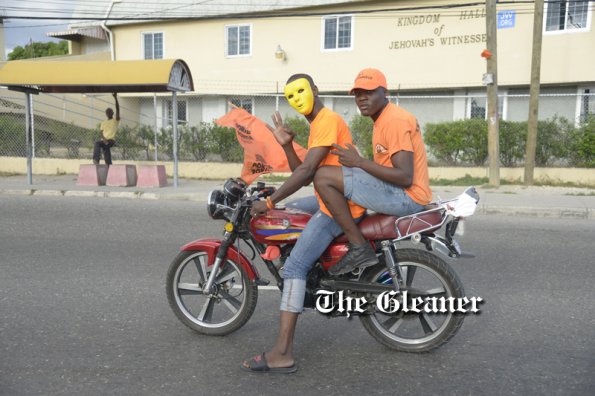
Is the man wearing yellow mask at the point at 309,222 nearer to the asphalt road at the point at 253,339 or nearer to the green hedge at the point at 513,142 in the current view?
the asphalt road at the point at 253,339

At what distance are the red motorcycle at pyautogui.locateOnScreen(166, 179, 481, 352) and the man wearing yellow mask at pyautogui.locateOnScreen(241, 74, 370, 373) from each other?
153mm

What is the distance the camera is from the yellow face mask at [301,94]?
146 inches

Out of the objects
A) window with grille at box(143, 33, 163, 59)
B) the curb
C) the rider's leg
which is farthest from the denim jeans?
the rider's leg

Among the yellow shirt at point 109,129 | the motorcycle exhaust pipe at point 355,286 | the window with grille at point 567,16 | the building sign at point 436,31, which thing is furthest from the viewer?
the building sign at point 436,31

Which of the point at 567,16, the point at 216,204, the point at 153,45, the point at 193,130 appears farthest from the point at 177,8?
the point at 216,204

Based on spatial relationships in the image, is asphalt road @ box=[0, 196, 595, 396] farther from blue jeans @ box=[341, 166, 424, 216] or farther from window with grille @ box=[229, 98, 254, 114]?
window with grille @ box=[229, 98, 254, 114]

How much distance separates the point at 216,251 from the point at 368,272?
3.63ft

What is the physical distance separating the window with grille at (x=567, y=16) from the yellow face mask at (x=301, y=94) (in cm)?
1818

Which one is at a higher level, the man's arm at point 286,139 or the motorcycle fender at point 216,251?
the man's arm at point 286,139

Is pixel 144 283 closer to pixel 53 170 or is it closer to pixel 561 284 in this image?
pixel 561 284

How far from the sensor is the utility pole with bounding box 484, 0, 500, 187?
13.2m

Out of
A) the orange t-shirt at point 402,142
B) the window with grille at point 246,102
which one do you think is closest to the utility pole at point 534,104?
the orange t-shirt at point 402,142

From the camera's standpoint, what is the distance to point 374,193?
360 centimetres

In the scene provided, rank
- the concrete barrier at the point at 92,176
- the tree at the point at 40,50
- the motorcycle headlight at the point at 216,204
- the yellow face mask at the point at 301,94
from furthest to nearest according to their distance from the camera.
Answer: the tree at the point at 40,50, the concrete barrier at the point at 92,176, the motorcycle headlight at the point at 216,204, the yellow face mask at the point at 301,94
